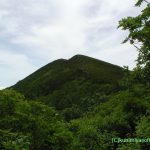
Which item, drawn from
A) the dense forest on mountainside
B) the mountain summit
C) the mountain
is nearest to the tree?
the dense forest on mountainside

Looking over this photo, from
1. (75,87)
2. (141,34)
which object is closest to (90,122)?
(141,34)

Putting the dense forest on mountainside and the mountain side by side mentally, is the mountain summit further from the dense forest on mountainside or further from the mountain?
the dense forest on mountainside

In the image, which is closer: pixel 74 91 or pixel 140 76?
pixel 140 76

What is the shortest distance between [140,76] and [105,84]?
13585 cm

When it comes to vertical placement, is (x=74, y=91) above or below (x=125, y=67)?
above

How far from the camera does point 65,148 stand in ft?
129

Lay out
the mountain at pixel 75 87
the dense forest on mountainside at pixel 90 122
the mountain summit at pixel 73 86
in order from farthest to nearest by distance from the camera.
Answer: the mountain summit at pixel 73 86 → the mountain at pixel 75 87 → the dense forest on mountainside at pixel 90 122

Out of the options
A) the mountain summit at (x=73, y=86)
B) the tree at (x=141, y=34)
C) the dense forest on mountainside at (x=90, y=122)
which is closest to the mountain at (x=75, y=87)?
the mountain summit at (x=73, y=86)

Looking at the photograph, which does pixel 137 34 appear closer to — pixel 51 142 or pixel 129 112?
pixel 51 142

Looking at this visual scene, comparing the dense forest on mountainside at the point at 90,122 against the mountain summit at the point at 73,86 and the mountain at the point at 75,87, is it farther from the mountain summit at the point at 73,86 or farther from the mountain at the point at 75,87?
the mountain summit at the point at 73,86

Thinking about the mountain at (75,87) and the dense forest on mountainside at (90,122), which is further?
the mountain at (75,87)

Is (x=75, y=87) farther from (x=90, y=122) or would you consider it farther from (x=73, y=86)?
(x=90, y=122)

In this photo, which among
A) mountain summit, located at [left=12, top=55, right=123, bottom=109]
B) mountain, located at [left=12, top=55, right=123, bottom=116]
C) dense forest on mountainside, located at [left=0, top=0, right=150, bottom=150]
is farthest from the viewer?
mountain summit, located at [left=12, top=55, right=123, bottom=109]

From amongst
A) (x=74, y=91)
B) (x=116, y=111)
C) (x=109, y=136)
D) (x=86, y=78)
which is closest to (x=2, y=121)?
(x=109, y=136)
